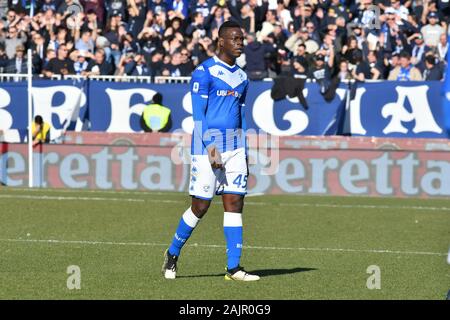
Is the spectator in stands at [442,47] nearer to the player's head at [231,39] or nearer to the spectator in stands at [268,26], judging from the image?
the spectator in stands at [268,26]

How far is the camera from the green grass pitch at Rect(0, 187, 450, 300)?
9.84 meters

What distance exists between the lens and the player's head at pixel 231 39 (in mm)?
10156

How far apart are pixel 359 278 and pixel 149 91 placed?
1283 centimetres

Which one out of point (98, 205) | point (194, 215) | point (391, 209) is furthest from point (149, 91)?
point (194, 215)

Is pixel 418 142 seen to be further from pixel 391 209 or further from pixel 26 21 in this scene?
pixel 26 21

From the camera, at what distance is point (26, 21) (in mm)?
25844

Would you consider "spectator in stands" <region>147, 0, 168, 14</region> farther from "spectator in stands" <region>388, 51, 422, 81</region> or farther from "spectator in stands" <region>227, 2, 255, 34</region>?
"spectator in stands" <region>388, 51, 422, 81</region>

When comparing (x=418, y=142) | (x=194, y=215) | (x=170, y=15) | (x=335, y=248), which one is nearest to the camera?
(x=194, y=215)

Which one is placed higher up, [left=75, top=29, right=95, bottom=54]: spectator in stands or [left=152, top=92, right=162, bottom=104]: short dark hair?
[left=75, top=29, right=95, bottom=54]: spectator in stands

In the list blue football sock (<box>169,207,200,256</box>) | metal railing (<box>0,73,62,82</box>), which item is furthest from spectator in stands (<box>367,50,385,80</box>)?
Answer: blue football sock (<box>169,207,200,256</box>)

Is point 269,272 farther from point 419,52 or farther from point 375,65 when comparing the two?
point 419,52

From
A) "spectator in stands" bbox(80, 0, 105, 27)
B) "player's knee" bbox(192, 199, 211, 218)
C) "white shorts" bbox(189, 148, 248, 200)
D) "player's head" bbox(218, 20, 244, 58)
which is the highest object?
"spectator in stands" bbox(80, 0, 105, 27)

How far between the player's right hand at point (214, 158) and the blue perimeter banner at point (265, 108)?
39.7ft
